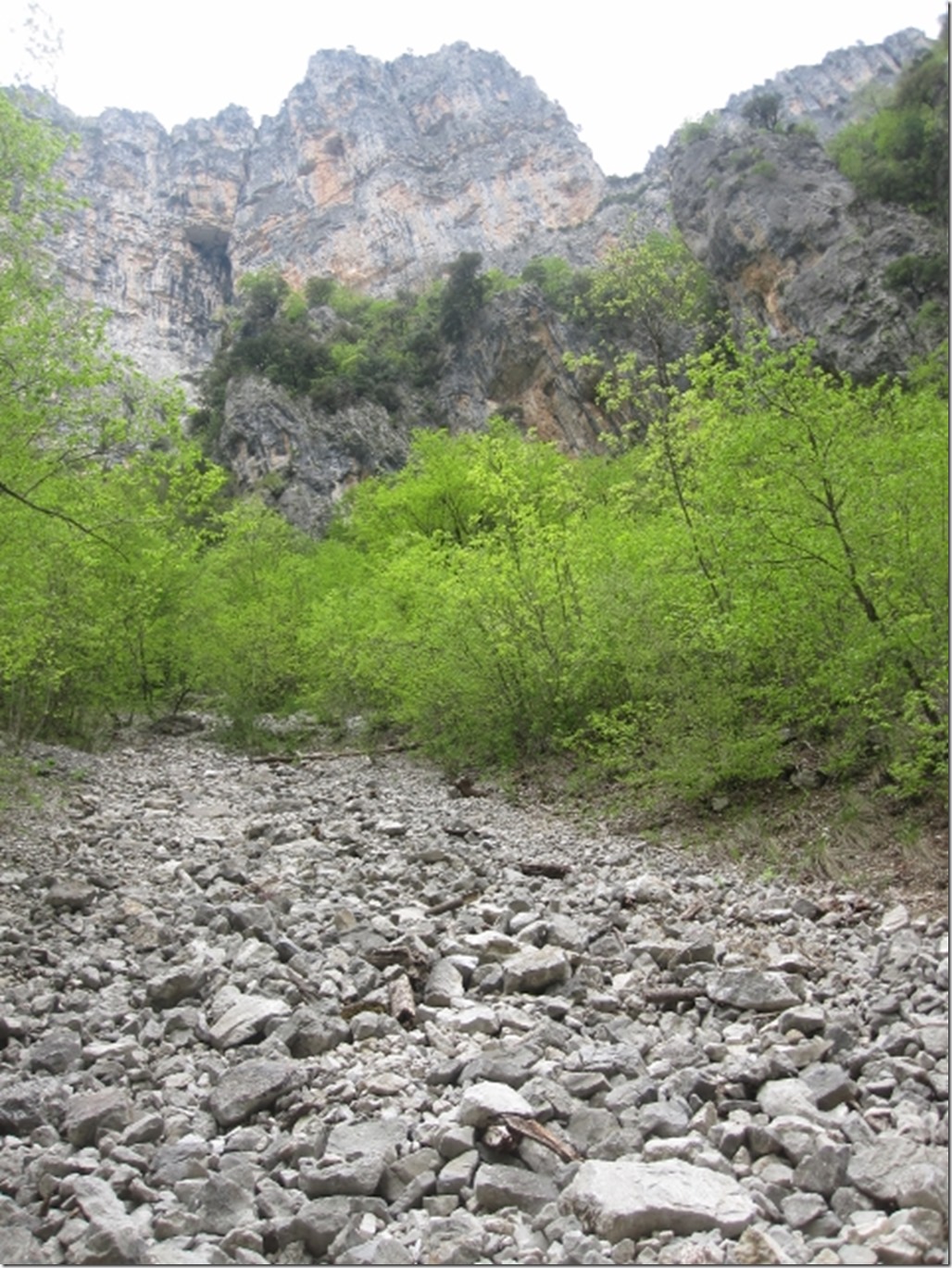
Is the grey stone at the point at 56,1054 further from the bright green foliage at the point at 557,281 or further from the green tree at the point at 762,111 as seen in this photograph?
the green tree at the point at 762,111

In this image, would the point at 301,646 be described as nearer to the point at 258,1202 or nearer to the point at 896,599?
the point at 896,599

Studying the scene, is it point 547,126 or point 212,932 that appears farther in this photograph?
point 547,126

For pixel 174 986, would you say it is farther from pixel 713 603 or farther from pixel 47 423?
pixel 713 603

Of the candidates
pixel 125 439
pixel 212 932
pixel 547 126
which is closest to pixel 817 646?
pixel 212 932

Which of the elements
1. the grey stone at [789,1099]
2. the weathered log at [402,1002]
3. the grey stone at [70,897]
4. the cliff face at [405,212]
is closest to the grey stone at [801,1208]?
the grey stone at [789,1099]

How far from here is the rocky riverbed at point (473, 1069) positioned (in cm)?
319

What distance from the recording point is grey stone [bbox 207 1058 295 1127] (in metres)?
4.22

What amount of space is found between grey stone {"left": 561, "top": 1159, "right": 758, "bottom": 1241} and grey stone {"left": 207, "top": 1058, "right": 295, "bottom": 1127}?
1766mm

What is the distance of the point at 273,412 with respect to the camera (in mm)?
50031

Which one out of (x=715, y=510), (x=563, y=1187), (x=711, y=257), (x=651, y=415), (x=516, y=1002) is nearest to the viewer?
(x=563, y=1187)

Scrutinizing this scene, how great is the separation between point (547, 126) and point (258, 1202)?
115 meters

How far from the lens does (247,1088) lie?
172 inches

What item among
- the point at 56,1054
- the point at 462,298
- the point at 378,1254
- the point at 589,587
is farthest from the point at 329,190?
the point at 378,1254

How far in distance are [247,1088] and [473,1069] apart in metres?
1.20
